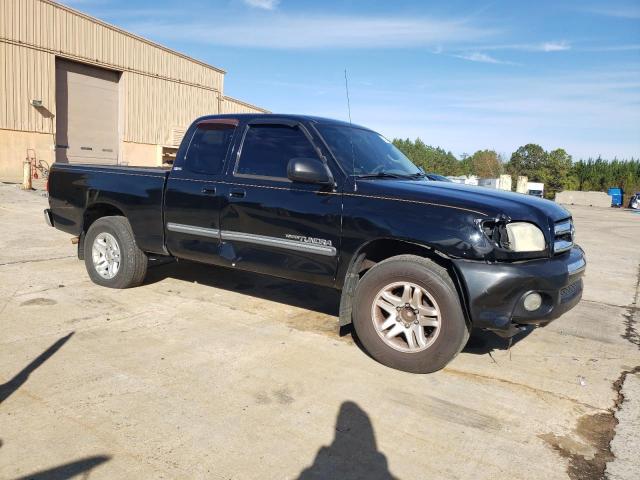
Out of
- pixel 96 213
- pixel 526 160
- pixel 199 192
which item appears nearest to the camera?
pixel 199 192

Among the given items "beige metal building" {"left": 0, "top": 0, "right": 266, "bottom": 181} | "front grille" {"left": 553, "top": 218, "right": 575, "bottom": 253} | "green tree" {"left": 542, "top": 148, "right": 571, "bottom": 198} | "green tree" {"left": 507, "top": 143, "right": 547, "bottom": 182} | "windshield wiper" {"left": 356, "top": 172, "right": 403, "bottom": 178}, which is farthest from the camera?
"green tree" {"left": 507, "top": 143, "right": 547, "bottom": 182}

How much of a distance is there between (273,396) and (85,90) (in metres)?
22.1

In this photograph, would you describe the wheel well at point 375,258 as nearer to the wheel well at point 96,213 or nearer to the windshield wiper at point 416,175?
the windshield wiper at point 416,175

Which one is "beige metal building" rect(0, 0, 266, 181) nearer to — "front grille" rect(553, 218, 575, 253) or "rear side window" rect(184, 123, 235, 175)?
"rear side window" rect(184, 123, 235, 175)

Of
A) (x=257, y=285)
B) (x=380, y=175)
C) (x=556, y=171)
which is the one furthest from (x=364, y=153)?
(x=556, y=171)

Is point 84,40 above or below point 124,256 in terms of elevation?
above

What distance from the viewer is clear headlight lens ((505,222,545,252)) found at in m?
3.57

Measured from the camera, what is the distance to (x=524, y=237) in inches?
143

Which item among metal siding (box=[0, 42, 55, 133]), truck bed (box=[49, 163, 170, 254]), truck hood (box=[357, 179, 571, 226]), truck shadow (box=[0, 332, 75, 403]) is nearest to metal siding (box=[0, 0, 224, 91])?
metal siding (box=[0, 42, 55, 133])

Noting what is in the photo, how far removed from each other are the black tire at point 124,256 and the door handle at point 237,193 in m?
1.52

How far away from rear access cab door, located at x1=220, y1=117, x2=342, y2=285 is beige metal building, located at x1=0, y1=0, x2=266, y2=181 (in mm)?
16587

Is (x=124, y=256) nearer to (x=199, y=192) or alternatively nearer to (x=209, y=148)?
(x=199, y=192)

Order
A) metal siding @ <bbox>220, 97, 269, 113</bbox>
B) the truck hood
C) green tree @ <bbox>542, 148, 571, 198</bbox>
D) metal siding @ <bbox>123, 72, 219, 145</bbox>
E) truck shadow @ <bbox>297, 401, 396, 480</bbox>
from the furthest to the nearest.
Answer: green tree @ <bbox>542, 148, 571, 198</bbox>, metal siding @ <bbox>220, 97, 269, 113</bbox>, metal siding @ <bbox>123, 72, 219, 145</bbox>, the truck hood, truck shadow @ <bbox>297, 401, 396, 480</bbox>

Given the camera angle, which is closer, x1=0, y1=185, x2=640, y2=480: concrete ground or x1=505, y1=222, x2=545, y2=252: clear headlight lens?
x1=0, y1=185, x2=640, y2=480: concrete ground
